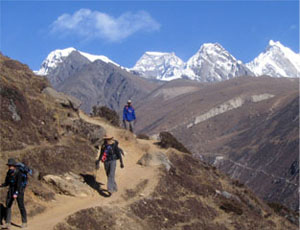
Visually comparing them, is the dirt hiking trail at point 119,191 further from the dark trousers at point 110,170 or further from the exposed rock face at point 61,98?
the exposed rock face at point 61,98

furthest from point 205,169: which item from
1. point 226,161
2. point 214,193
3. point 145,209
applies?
point 226,161

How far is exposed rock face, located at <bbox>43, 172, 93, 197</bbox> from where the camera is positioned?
1606 cm

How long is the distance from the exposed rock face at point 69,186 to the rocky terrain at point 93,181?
0.02 metres

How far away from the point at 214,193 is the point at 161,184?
266 centimetres

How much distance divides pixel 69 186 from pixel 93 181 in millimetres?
1422

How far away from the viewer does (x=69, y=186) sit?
53.3ft

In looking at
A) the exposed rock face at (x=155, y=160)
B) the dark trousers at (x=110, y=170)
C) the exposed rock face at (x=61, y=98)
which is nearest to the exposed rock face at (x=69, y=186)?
the dark trousers at (x=110, y=170)

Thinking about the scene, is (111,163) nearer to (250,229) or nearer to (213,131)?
(250,229)

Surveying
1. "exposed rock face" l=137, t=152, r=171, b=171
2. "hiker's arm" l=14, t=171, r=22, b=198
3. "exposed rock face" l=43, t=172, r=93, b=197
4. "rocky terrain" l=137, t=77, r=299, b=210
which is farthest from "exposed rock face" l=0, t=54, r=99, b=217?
"rocky terrain" l=137, t=77, r=299, b=210

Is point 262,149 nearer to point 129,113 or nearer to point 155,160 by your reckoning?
point 129,113

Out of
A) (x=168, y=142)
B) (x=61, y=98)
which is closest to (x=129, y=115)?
(x=168, y=142)

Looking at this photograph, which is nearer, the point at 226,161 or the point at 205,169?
the point at 205,169

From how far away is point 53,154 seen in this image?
17812 mm

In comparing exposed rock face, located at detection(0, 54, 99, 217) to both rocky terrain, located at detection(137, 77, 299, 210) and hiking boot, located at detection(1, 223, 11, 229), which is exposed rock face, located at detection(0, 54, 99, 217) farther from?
rocky terrain, located at detection(137, 77, 299, 210)
